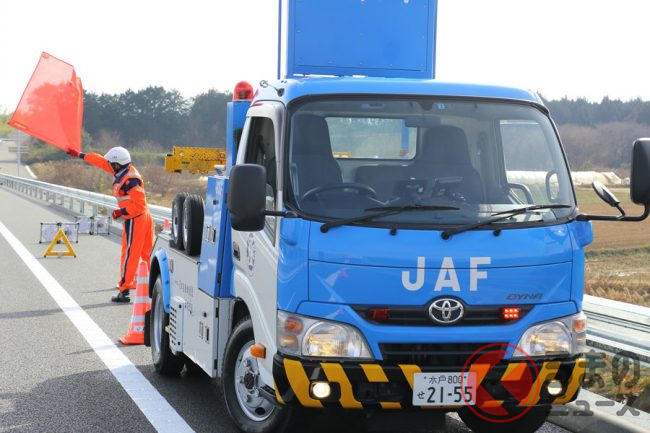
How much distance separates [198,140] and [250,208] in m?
93.6

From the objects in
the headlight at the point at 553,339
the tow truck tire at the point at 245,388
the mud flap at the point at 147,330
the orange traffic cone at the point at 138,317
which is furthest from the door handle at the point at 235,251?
the orange traffic cone at the point at 138,317

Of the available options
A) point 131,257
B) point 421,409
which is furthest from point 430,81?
point 131,257

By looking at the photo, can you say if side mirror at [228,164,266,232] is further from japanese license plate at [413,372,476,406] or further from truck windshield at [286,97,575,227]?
japanese license plate at [413,372,476,406]

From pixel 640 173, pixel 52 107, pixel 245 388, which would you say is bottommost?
pixel 245 388

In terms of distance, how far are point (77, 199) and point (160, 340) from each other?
2381 centimetres

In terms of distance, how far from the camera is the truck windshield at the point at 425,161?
5254 millimetres

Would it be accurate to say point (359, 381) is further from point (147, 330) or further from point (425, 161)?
point (147, 330)

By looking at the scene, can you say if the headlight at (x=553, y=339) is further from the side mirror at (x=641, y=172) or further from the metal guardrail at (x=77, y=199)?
the metal guardrail at (x=77, y=199)

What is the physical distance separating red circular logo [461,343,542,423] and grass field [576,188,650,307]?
1152mm

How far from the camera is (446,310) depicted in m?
5.00

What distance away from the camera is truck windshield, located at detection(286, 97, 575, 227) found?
5.25 metres

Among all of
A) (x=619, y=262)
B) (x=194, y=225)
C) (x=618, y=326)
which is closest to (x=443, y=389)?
(x=618, y=326)

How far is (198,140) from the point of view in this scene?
320 ft

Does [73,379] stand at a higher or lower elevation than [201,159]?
lower
